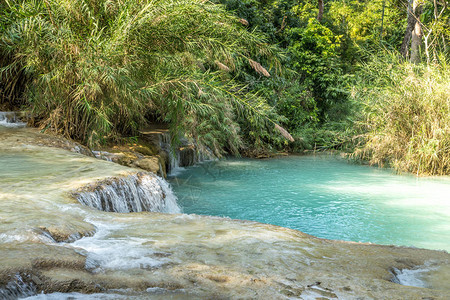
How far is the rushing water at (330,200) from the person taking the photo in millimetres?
5895

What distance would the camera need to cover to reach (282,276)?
8.30 ft

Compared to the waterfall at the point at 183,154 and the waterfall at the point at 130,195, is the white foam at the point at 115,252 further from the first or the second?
the waterfall at the point at 183,154

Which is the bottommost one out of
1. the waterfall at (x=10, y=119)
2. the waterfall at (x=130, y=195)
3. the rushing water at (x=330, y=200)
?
the rushing water at (x=330, y=200)

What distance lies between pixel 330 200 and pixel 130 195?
12.5 feet

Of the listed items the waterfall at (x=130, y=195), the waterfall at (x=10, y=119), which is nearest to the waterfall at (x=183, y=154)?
the waterfall at (x=10, y=119)

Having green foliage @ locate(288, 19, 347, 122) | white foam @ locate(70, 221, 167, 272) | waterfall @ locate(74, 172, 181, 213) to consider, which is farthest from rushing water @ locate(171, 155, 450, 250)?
Answer: green foliage @ locate(288, 19, 347, 122)

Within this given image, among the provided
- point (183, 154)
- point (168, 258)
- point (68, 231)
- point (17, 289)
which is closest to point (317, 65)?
point (183, 154)

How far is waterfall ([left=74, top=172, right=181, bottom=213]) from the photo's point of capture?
428 centimetres

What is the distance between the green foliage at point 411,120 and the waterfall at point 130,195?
6125 millimetres

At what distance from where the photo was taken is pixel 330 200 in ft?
24.5

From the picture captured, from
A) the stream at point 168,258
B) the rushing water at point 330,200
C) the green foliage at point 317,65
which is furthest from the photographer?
the green foliage at point 317,65

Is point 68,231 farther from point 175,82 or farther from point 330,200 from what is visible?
point 330,200

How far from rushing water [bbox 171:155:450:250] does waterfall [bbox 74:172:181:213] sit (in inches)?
45.8

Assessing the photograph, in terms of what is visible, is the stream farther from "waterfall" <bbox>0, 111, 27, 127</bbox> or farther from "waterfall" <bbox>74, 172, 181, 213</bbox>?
"waterfall" <bbox>0, 111, 27, 127</bbox>
